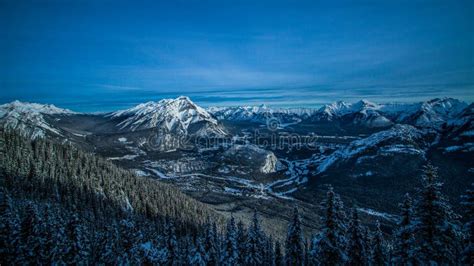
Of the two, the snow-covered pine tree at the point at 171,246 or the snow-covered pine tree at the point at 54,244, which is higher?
the snow-covered pine tree at the point at 54,244

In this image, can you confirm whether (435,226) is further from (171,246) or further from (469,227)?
(171,246)

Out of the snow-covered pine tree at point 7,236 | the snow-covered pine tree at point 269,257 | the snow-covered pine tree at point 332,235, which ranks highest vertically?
the snow-covered pine tree at point 332,235

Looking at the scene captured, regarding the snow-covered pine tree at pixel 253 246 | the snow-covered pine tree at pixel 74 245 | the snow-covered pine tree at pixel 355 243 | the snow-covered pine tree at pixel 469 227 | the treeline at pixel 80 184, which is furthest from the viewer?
the treeline at pixel 80 184

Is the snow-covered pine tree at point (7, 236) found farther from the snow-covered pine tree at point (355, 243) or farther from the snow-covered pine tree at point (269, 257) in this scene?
the snow-covered pine tree at point (269, 257)

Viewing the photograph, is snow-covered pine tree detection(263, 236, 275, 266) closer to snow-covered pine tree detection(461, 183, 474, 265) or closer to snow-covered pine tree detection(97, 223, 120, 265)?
snow-covered pine tree detection(97, 223, 120, 265)

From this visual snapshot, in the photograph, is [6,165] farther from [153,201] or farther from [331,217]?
[331,217]

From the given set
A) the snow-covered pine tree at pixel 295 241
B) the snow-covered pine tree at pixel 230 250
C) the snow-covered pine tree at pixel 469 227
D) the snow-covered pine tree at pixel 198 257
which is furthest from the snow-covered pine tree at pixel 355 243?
the snow-covered pine tree at pixel 198 257

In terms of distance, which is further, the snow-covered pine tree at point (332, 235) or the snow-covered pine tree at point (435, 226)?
the snow-covered pine tree at point (332, 235)

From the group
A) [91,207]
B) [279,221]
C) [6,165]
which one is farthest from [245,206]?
[6,165]
